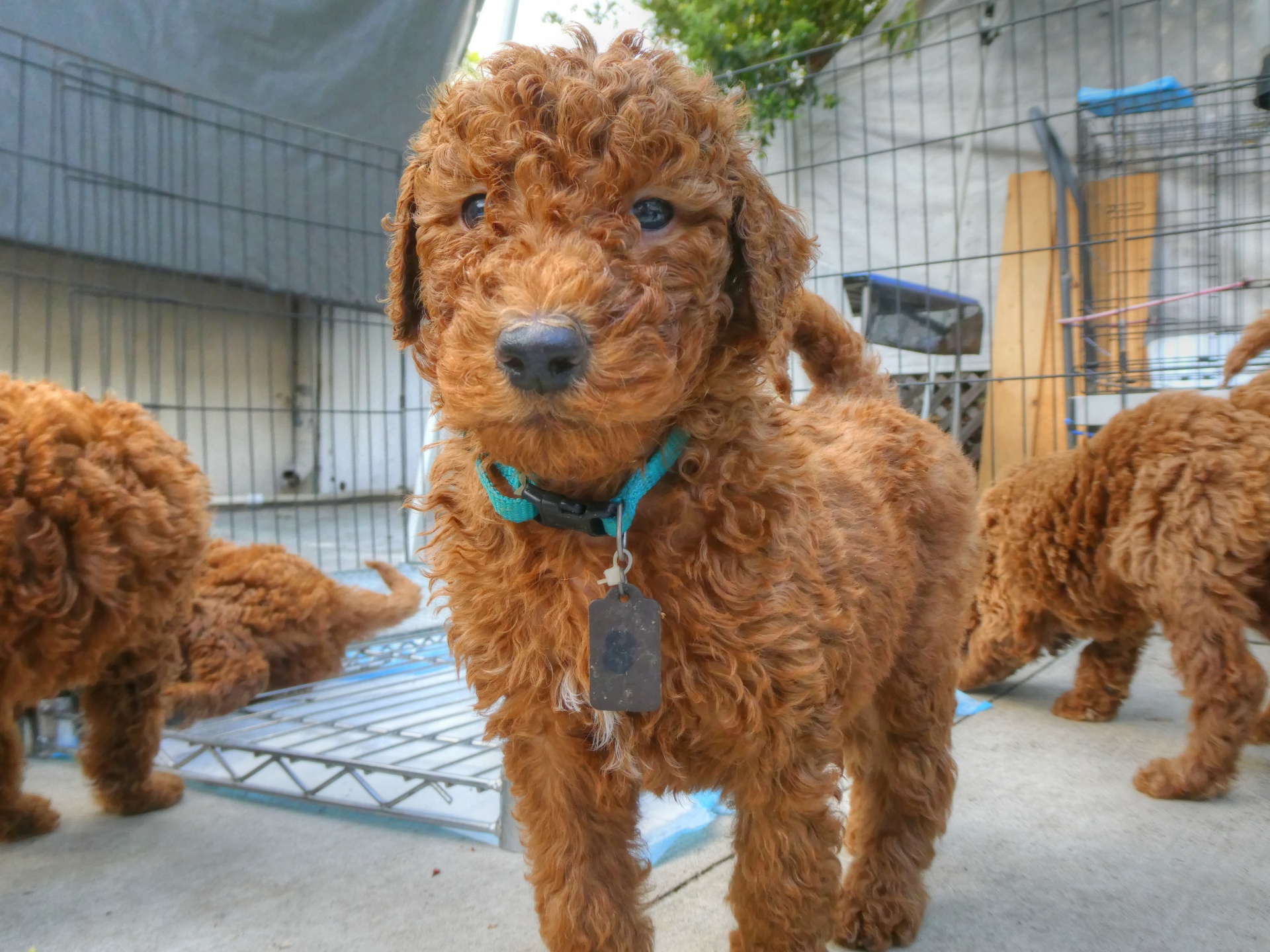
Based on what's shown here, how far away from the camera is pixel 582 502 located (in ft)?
4.46

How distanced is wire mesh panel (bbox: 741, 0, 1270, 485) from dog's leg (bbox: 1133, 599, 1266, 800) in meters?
1.70

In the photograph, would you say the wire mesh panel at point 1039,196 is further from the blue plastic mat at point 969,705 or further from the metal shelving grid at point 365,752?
the metal shelving grid at point 365,752

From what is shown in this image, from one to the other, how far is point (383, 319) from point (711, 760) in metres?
6.03

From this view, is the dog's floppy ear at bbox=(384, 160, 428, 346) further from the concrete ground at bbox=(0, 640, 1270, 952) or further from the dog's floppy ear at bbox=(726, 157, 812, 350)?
the concrete ground at bbox=(0, 640, 1270, 952)

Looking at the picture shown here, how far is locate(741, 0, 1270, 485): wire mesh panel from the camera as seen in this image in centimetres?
446

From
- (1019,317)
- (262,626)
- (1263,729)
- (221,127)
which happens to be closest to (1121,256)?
(1019,317)

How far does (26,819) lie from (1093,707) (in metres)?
3.84

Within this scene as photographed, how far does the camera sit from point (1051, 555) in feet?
10.9

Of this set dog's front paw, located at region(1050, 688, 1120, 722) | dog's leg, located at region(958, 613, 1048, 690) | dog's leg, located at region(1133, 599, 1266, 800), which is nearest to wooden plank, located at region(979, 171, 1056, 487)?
dog's leg, located at region(958, 613, 1048, 690)

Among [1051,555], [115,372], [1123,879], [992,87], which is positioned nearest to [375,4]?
[115,372]

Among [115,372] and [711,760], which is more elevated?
[115,372]

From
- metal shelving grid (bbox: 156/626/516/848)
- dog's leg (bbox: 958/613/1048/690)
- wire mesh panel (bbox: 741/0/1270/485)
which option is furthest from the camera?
wire mesh panel (bbox: 741/0/1270/485)

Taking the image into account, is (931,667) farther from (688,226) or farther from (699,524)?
(688,226)

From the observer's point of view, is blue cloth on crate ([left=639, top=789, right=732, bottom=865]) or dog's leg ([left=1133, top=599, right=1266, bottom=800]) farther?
dog's leg ([left=1133, top=599, right=1266, bottom=800])
